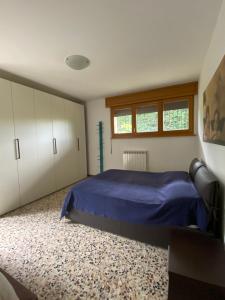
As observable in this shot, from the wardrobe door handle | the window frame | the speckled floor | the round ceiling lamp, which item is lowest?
the speckled floor

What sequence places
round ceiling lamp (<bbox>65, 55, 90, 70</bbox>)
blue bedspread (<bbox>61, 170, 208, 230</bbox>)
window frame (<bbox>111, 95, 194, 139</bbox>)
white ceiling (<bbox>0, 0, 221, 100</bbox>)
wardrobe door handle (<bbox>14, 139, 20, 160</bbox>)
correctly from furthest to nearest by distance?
1. window frame (<bbox>111, 95, 194, 139</bbox>)
2. wardrobe door handle (<bbox>14, 139, 20, 160</bbox>)
3. round ceiling lamp (<bbox>65, 55, 90, 70</bbox>)
4. blue bedspread (<bbox>61, 170, 208, 230</bbox>)
5. white ceiling (<bbox>0, 0, 221, 100</bbox>)

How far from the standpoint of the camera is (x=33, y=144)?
125 inches

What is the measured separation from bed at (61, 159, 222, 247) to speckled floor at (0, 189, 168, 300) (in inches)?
5.7

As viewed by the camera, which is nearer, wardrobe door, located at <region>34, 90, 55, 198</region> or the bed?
the bed

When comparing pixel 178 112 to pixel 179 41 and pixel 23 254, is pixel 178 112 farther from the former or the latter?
pixel 23 254

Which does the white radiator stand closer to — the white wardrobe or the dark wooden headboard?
Result: the white wardrobe

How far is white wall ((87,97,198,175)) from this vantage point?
3756 mm

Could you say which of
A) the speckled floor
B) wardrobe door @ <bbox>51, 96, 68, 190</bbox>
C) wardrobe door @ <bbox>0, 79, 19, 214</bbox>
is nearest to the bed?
the speckled floor

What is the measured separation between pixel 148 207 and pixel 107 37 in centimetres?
207

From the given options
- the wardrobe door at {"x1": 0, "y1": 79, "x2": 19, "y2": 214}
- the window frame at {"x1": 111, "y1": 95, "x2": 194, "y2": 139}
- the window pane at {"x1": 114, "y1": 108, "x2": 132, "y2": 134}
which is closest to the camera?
the wardrobe door at {"x1": 0, "y1": 79, "x2": 19, "y2": 214}

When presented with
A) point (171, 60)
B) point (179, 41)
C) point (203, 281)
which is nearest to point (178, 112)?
point (171, 60)

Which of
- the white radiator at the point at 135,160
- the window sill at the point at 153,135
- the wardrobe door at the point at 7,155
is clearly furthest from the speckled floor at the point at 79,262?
the window sill at the point at 153,135

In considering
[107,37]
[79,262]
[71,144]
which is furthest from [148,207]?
[71,144]

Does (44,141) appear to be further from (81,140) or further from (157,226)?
(157,226)
